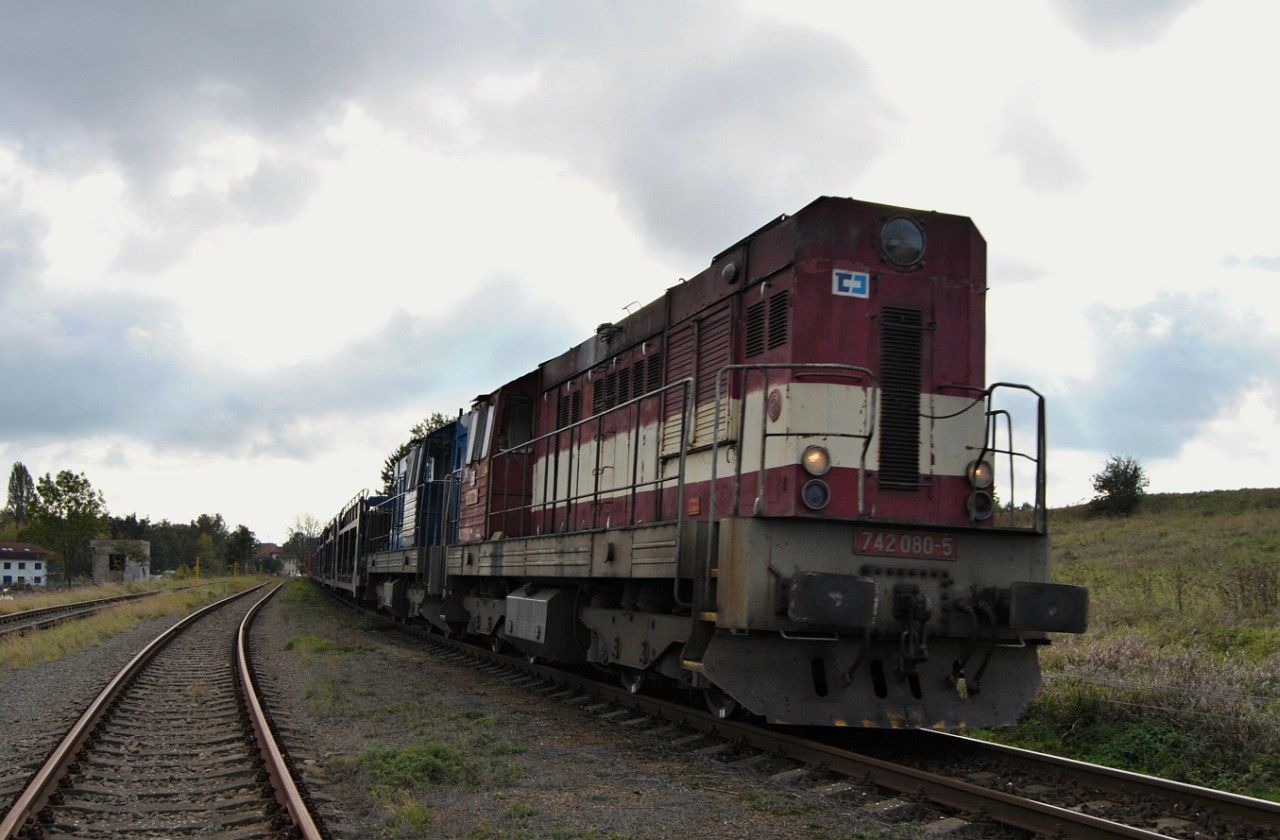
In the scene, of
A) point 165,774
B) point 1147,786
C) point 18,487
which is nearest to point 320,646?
point 165,774

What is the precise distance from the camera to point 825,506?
6906 mm

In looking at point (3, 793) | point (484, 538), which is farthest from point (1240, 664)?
A: point (3, 793)

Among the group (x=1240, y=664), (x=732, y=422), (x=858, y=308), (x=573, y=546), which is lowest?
(x=1240, y=664)

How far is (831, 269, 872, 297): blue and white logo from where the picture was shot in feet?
24.0

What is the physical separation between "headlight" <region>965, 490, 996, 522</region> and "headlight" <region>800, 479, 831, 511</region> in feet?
3.68

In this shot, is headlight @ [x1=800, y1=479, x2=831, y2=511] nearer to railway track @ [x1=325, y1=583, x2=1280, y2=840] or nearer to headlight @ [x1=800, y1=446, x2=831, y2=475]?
headlight @ [x1=800, y1=446, x2=831, y2=475]

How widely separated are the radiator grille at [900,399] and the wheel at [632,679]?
276 centimetres

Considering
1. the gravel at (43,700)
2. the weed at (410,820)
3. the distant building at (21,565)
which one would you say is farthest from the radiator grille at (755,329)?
the distant building at (21,565)

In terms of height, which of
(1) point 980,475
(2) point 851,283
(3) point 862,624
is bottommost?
(3) point 862,624

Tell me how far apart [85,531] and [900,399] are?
49.3 metres

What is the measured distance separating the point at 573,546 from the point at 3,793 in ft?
14.7

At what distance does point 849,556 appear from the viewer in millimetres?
6535

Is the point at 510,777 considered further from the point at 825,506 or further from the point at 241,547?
the point at 241,547

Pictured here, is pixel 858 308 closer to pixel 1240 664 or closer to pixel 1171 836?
pixel 1171 836
